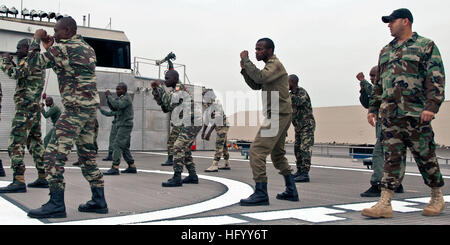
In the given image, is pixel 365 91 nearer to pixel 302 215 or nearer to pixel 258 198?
pixel 258 198

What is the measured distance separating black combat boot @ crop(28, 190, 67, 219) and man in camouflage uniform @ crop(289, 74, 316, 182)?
476cm

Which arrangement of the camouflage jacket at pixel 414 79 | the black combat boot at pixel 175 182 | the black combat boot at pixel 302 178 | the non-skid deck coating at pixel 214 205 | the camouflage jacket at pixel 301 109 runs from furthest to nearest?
the black combat boot at pixel 302 178 < the camouflage jacket at pixel 301 109 < the black combat boot at pixel 175 182 < the camouflage jacket at pixel 414 79 < the non-skid deck coating at pixel 214 205

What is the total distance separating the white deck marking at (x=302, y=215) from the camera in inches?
172

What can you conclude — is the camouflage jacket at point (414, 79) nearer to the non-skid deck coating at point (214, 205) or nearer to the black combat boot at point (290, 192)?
the non-skid deck coating at point (214, 205)

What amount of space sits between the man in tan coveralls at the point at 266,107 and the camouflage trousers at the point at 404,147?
4.00 ft

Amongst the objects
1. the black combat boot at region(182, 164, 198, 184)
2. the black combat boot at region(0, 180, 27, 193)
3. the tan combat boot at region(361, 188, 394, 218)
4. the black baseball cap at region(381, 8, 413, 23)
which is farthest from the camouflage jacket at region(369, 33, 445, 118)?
the black combat boot at region(0, 180, 27, 193)

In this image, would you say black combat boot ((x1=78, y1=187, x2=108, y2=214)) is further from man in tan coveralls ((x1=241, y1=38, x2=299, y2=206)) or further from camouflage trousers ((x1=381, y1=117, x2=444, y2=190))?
camouflage trousers ((x1=381, y1=117, x2=444, y2=190))

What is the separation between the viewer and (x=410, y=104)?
4.68 meters

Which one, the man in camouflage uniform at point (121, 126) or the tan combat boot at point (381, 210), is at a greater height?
the man in camouflage uniform at point (121, 126)

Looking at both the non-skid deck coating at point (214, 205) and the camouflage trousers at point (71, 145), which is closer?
the non-skid deck coating at point (214, 205)

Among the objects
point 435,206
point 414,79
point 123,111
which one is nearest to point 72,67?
point 414,79

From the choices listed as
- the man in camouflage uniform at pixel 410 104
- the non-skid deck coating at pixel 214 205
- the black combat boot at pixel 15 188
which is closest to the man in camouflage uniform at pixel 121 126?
the non-skid deck coating at pixel 214 205

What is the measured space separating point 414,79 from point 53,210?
3.89 m
